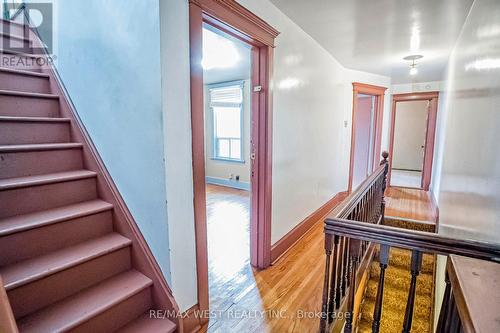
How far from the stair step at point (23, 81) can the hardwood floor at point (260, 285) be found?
2153 mm

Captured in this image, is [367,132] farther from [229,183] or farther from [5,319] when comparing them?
[5,319]

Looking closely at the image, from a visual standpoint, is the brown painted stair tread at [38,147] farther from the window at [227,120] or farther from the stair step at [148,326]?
the window at [227,120]

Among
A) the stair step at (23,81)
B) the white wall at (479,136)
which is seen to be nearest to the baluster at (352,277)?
the white wall at (479,136)

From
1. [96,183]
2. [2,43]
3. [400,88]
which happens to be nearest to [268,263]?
[96,183]

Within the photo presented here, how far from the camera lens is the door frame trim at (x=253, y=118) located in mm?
1557

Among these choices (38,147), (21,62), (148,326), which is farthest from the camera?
(21,62)

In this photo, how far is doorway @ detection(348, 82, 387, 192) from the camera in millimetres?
4926

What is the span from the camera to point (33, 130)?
1.82 metres

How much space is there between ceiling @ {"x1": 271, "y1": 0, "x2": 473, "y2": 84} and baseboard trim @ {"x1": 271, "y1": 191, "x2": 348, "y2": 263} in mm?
2213

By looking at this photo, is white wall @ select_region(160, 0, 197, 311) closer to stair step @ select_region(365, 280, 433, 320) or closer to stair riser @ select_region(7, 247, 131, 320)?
stair riser @ select_region(7, 247, 131, 320)

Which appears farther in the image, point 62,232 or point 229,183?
point 229,183

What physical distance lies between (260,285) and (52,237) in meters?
1.54

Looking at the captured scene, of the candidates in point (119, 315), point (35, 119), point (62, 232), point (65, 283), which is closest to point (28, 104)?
point (35, 119)

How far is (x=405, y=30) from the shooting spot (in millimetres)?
2734
